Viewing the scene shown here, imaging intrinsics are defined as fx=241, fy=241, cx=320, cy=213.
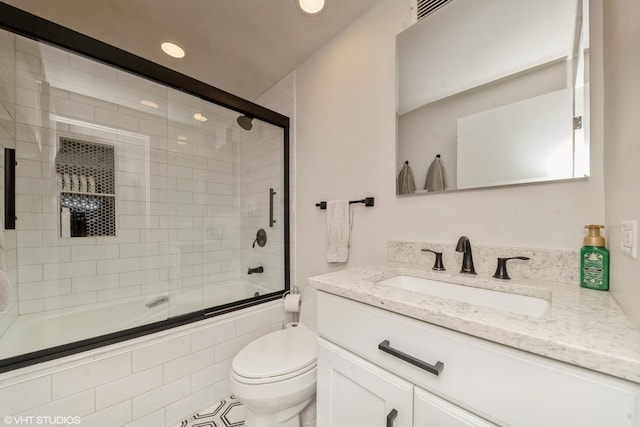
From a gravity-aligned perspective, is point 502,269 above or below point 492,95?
below

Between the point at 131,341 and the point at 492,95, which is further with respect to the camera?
the point at 131,341

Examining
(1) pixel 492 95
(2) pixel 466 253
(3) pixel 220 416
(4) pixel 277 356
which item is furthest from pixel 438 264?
(3) pixel 220 416

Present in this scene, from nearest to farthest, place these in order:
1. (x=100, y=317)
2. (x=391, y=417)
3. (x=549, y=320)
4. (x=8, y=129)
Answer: (x=549, y=320) → (x=391, y=417) → (x=8, y=129) → (x=100, y=317)

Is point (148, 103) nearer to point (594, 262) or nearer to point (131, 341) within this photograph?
point (131, 341)

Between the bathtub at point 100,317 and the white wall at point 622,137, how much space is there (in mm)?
1893

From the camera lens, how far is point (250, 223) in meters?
2.37

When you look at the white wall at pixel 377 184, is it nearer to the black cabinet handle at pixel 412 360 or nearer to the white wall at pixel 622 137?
the white wall at pixel 622 137

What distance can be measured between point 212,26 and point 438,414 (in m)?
2.17

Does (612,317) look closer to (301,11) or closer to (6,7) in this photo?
(301,11)

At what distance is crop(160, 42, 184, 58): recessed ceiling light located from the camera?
170cm

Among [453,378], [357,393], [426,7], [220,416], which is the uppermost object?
[426,7]

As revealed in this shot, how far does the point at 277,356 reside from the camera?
3.70ft

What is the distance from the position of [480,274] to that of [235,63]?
2.15 meters

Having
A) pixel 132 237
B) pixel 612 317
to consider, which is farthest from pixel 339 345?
pixel 132 237
